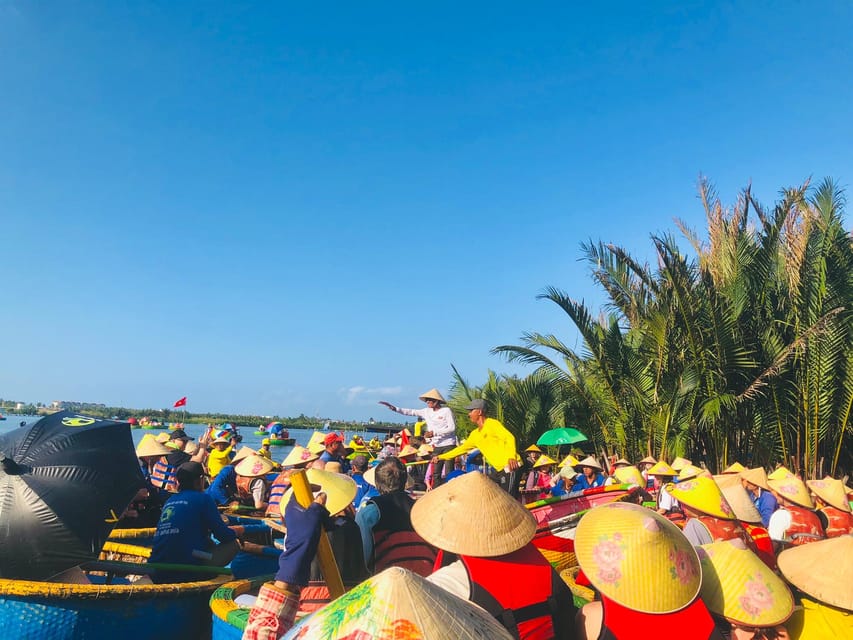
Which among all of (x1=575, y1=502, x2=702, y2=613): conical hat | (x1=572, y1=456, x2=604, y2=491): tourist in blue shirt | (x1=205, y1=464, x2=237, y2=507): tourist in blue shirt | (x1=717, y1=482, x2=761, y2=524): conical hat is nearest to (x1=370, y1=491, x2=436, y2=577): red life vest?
(x1=575, y1=502, x2=702, y2=613): conical hat

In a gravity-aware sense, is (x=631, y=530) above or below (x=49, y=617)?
above

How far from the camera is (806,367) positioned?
451 inches

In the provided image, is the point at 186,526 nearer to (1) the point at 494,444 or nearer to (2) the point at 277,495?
(2) the point at 277,495

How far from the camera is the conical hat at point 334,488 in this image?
4081mm

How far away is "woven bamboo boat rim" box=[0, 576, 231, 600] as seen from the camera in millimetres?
3758

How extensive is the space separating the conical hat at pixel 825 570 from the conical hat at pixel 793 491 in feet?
11.8

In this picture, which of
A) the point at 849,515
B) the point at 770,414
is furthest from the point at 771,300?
the point at 849,515

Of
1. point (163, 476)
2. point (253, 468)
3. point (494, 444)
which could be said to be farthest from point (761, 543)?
point (163, 476)

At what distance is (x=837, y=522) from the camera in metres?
6.22

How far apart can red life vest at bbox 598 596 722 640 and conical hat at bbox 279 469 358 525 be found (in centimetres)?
206

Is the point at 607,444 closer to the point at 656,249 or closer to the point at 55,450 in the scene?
the point at 656,249

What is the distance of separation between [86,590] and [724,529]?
13.9ft

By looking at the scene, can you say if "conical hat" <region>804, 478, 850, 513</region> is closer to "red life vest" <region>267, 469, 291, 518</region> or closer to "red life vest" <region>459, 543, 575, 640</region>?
"red life vest" <region>459, 543, 575, 640</region>

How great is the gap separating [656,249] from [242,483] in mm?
9364
